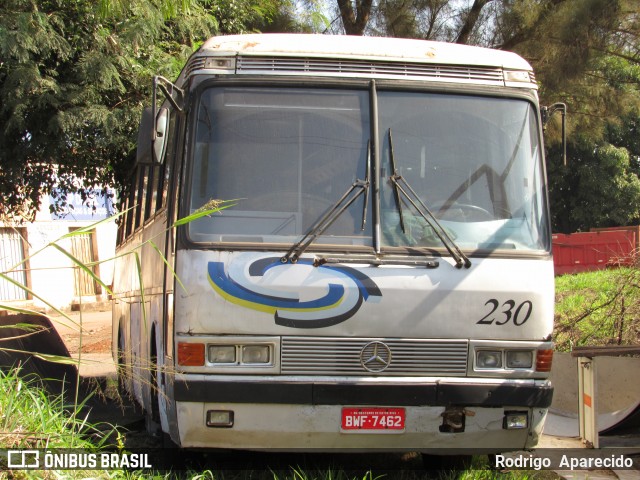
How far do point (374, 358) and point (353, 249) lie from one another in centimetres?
71

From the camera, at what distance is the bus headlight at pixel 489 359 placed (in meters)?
5.17

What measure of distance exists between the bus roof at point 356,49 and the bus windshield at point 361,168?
253 mm

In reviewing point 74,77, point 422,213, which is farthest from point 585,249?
point 422,213

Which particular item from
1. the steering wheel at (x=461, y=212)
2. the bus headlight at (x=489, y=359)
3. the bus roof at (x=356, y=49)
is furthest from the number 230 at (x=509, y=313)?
the bus roof at (x=356, y=49)

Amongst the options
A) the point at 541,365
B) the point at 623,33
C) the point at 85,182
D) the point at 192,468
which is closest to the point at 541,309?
the point at 541,365

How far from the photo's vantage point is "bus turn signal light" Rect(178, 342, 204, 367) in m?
4.94

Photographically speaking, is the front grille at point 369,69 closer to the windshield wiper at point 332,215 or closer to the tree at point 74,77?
the windshield wiper at point 332,215

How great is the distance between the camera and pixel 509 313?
519 cm

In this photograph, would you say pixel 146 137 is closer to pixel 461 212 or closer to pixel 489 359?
pixel 461 212

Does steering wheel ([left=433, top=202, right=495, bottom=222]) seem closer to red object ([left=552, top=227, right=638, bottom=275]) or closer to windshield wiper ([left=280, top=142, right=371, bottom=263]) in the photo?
windshield wiper ([left=280, top=142, right=371, bottom=263])

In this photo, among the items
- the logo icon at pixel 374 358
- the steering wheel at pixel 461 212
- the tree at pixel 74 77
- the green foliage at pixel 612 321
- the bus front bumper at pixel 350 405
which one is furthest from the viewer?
the tree at pixel 74 77

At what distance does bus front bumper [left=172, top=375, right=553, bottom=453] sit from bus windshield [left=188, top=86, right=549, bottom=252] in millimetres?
898

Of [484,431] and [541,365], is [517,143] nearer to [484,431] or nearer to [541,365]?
[541,365]

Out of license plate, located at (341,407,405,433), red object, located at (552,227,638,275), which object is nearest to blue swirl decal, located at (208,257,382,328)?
license plate, located at (341,407,405,433)
